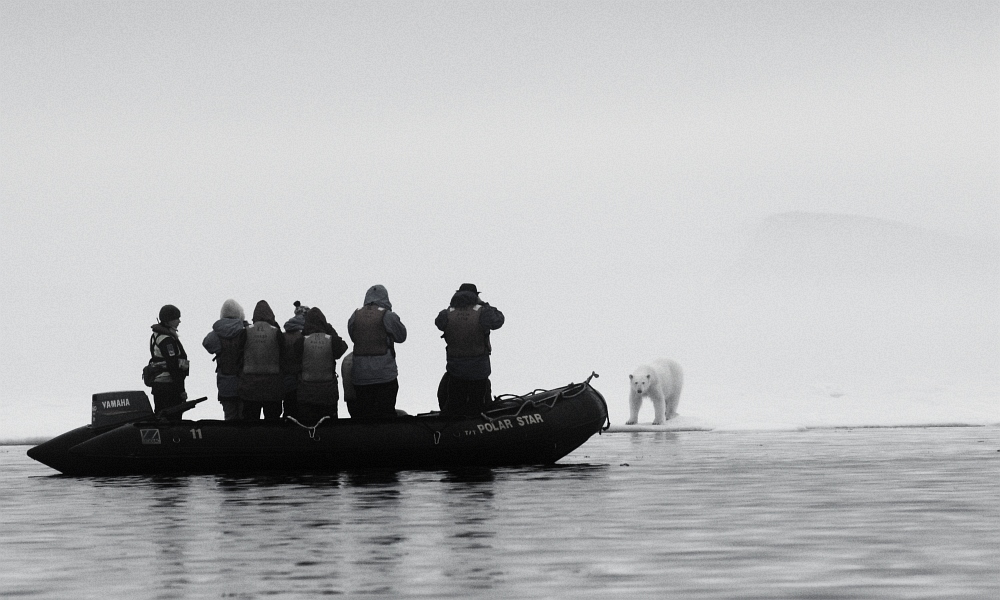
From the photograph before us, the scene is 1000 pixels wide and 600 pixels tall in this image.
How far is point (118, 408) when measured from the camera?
49.5 feet

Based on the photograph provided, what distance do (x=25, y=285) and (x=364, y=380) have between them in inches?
1972

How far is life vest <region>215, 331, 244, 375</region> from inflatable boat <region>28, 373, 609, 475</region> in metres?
0.51

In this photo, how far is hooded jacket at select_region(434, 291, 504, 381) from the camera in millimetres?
15148

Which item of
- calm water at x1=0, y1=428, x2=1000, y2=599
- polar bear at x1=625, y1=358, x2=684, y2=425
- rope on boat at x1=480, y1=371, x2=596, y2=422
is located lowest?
calm water at x1=0, y1=428, x2=1000, y2=599

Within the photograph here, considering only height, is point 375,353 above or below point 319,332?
below

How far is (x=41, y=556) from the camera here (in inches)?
330

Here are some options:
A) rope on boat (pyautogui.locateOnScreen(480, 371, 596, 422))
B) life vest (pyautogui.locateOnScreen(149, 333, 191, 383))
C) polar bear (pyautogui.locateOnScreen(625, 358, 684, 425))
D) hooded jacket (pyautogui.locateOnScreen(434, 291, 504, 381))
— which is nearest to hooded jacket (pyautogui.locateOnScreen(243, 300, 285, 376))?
life vest (pyautogui.locateOnScreen(149, 333, 191, 383))

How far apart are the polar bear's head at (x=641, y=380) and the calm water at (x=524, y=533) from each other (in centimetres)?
965

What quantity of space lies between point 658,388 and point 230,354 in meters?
11.2

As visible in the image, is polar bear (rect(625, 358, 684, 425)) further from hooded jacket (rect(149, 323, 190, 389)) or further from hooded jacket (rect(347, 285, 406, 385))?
hooded jacket (rect(149, 323, 190, 389))

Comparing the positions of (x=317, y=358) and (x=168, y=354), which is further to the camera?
(x=168, y=354)

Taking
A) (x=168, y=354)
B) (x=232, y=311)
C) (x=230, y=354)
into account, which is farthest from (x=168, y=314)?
(x=230, y=354)

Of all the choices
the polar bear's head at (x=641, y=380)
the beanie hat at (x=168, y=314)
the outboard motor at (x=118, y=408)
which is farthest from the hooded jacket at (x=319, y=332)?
the polar bear's head at (x=641, y=380)

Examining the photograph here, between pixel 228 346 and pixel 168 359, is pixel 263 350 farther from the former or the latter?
pixel 168 359
